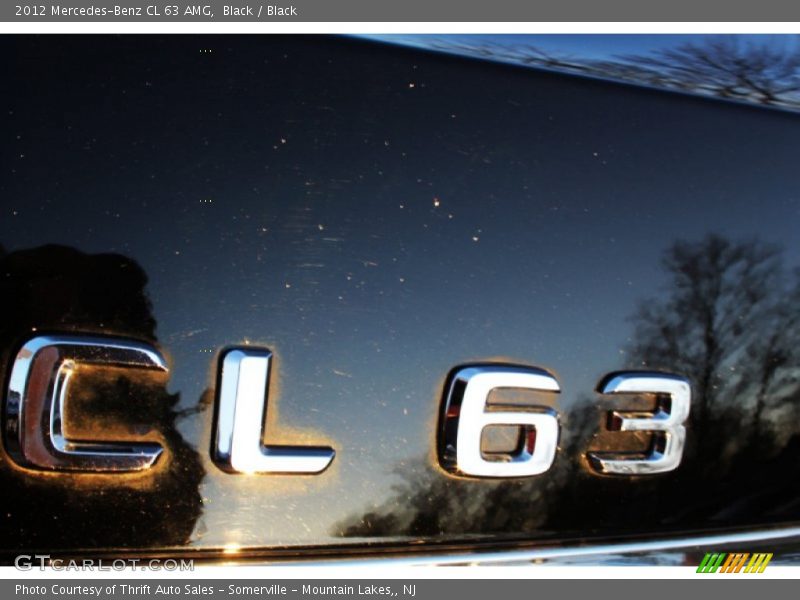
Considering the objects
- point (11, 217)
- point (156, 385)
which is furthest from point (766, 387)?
point (11, 217)

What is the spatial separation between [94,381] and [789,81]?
0.88 metres

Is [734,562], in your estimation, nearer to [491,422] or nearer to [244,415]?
[491,422]

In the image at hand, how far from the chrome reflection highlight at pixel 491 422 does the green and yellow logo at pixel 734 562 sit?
0.27 metres

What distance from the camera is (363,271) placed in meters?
0.80

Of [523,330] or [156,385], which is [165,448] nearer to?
[156,385]

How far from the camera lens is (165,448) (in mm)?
767

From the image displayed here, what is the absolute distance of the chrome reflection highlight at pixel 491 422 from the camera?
0.80 meters

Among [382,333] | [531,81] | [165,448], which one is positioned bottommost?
[165,448]

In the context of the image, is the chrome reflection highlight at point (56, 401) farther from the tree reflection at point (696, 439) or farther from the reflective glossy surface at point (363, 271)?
the tree reflection at point (696, 439)

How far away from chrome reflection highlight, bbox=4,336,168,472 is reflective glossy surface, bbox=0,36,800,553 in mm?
12

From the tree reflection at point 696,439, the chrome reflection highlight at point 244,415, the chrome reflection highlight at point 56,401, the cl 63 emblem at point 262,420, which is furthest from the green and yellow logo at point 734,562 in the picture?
the chrome reflection highlight at point 56,401

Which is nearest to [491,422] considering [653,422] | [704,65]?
[653,422]

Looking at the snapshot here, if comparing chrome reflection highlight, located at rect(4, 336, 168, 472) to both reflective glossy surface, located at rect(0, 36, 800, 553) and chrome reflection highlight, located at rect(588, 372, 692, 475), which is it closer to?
reflective glossy surface, located at rect(0, 36, 800, 553)

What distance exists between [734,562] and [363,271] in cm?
59
